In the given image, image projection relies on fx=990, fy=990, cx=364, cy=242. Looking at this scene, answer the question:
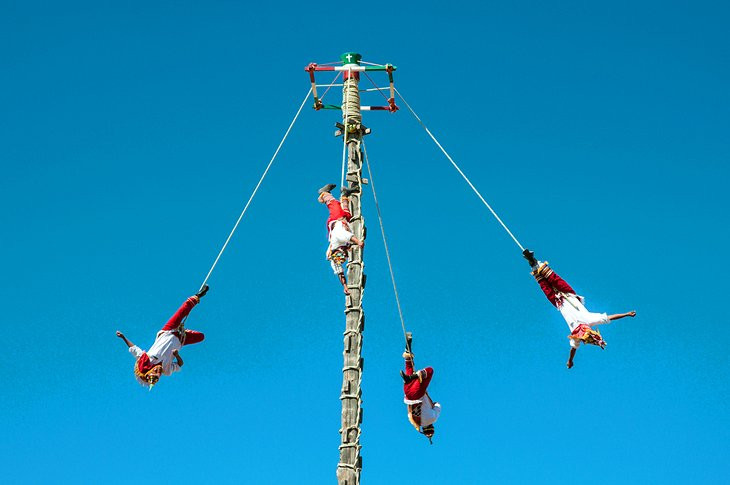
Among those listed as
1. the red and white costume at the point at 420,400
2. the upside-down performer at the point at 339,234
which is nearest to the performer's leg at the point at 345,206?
the upside-down performer at the point at 339,234

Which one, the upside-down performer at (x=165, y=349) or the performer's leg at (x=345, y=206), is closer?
the upside-down performer at (x=165, y=349)

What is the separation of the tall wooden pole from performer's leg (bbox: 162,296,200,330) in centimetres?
191

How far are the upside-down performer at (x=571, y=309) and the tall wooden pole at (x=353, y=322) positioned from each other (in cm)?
194

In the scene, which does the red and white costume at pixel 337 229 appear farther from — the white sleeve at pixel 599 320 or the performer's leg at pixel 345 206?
the white sleeve at pixel 599 320

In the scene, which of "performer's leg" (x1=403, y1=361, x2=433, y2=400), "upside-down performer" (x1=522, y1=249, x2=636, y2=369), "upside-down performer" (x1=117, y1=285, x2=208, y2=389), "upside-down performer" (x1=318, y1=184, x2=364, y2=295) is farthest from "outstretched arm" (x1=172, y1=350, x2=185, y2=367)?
"upside-down performer" (x1=522, y1=249, x2=636, y2=369)

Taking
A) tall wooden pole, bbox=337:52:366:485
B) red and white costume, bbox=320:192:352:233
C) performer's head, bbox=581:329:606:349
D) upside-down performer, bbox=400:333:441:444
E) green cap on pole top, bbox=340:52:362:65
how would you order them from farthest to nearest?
green cap on pole top, bbox=340:52:362:65
red and white costume, bbox=320:192:352:233
upside-down performer, bbox=400:333:441:444
performer's head, bbox=581:329:606:349
tall wooden pole, bbox=337:52:366:485

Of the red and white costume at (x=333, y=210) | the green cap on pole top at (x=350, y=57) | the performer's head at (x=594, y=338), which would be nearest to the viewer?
the performer's head at (x=594, y=338)

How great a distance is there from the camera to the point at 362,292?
35.7 feet

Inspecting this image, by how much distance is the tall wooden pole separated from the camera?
391 inches

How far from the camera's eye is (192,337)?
38.1ft

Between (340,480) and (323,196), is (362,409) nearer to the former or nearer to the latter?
(340,480)

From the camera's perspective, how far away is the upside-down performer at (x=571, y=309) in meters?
10.7

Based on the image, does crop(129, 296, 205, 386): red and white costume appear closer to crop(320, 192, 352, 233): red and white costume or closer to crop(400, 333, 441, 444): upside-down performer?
crop(320, 192, 352, 233): red and white costume

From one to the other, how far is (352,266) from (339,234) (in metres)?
0.40
